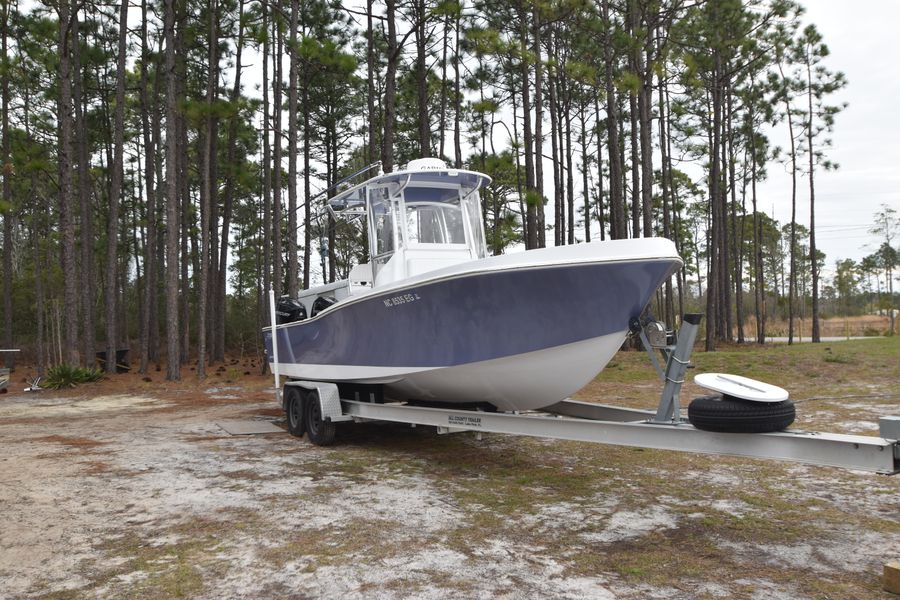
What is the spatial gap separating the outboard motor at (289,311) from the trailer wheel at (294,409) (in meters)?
0.95

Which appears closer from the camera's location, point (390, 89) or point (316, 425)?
point (316, 425)

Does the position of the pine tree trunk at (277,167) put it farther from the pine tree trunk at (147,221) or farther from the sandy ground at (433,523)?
the sandy ground at (433,523)

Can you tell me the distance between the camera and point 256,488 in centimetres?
507

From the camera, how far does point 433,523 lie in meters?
4.16

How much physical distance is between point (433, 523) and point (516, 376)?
5.30 ft

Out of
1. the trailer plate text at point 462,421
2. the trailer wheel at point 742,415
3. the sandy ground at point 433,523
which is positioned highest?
the trailer wheel at point 742,415

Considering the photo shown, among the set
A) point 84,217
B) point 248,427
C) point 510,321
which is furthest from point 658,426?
point 84,217

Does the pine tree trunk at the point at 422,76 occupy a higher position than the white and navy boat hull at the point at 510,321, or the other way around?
the pine tree trunk at the point at 422,76

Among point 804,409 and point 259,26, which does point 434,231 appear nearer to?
point 804,409

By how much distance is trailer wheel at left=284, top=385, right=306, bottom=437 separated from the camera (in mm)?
7590

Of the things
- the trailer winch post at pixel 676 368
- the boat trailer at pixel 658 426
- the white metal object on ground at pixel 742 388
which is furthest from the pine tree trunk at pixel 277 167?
the white metal object on ground at pixel 742 388

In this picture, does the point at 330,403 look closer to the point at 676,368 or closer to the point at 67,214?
the point at 676,368

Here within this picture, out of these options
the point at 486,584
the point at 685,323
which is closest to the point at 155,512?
the point at 486,584

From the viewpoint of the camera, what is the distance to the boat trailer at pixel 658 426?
3.32 metres
